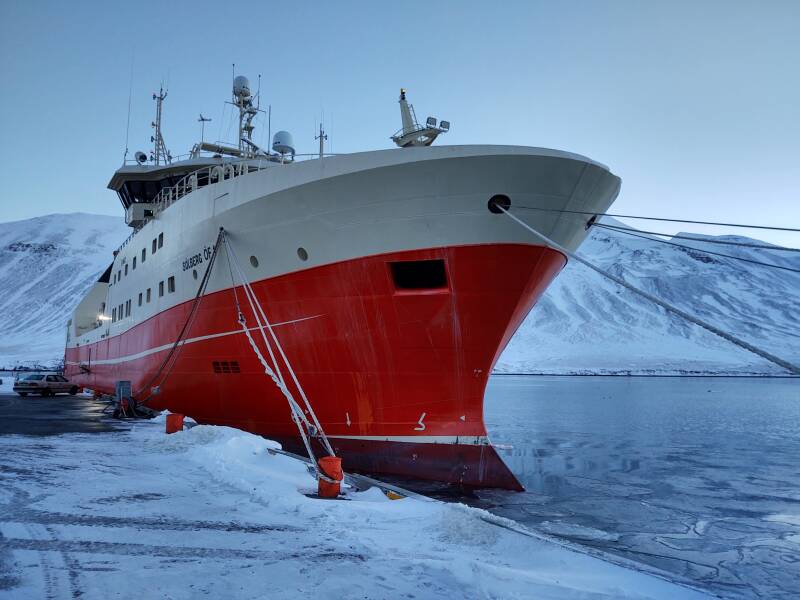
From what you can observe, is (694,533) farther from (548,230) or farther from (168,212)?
(168,212)

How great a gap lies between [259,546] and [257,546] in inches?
0.8

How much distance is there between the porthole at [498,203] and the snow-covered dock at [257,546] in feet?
16.4

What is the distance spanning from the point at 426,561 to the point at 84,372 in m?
34.3

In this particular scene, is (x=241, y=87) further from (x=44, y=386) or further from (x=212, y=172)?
(x=44, y=386)

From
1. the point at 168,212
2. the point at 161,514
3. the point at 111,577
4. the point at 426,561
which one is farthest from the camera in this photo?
the point at 168,212

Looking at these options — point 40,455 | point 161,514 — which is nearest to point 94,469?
point 40,455

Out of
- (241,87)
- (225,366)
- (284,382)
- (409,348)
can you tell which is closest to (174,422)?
(225,366)

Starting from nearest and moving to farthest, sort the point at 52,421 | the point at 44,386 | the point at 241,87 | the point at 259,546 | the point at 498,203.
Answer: the point at 259,546, the point at 498,203, the point at 52,421, the point at 241,87, the point at 44,386

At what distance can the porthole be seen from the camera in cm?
923

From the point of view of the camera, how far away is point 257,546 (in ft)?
16.2

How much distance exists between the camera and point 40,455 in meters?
9.72

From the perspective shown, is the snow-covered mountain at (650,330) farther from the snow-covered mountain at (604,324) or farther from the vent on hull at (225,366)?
the vent on hull at (225,366)

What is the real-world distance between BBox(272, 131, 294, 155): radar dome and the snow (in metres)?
14.0

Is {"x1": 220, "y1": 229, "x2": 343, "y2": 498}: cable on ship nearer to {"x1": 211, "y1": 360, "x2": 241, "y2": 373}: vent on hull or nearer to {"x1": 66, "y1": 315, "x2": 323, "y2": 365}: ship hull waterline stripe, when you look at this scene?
{"x1": 66, "y1": 315, "x2": 323, "y2": 365}: ship hull waterline stripe
